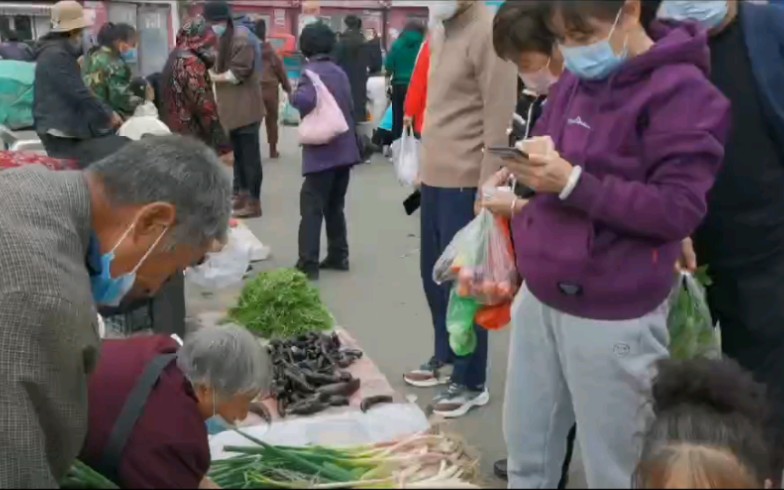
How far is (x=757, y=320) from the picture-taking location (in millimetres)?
2447

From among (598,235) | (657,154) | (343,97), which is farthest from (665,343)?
(343,97)

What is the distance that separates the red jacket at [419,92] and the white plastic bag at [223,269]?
3.97ft

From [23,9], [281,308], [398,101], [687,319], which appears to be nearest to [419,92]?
[281,308]

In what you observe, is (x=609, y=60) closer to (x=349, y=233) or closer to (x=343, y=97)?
(x=343, y=97)

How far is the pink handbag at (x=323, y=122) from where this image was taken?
18.1 ft

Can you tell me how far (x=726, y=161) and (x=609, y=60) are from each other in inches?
24.2

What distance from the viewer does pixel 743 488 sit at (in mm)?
1040

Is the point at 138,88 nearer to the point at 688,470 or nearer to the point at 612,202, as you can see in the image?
the point at 612,202

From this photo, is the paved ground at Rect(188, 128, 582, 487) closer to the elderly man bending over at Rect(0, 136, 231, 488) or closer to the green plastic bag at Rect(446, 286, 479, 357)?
the green plastic bag at Rect(446, 286, 479, 357)

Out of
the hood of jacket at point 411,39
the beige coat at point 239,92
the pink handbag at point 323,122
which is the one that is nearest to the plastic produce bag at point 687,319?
the pink handbag at point 323,122

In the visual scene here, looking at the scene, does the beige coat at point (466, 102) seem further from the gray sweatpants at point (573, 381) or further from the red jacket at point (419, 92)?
the gray sweatpants at point (573, 381)

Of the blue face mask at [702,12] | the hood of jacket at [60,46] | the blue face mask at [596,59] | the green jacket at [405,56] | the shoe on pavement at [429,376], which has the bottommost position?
the shoe on pavement at [429,376]

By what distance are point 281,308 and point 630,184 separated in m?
2.99

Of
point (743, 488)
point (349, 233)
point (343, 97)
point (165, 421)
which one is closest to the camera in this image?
point (743, 488)
